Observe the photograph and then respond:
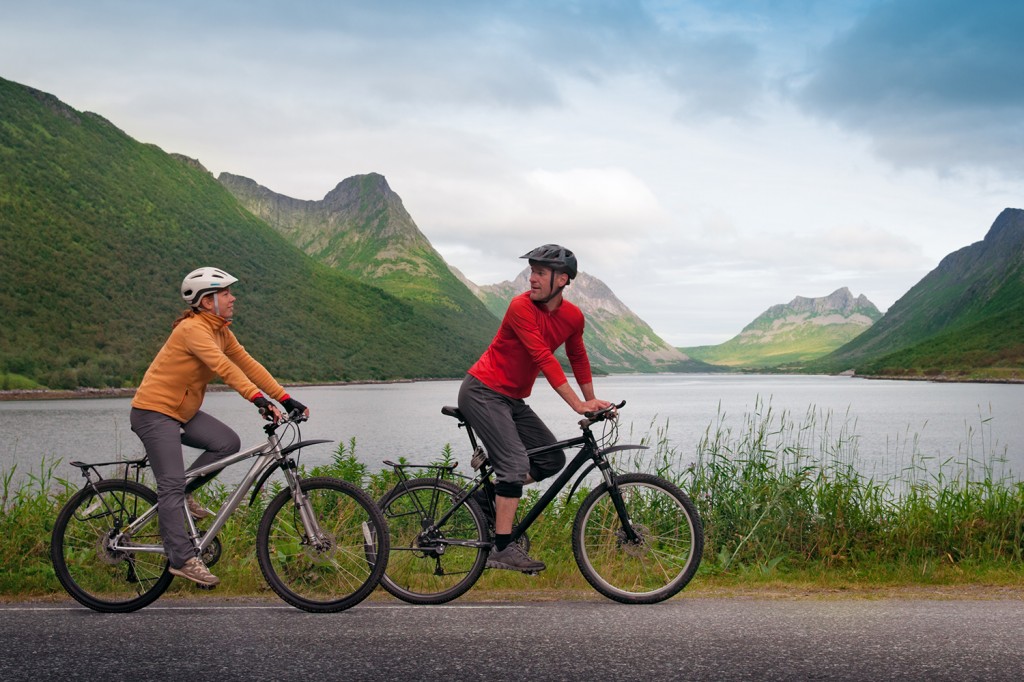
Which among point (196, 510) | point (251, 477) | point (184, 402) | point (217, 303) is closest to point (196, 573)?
point (196, 510)

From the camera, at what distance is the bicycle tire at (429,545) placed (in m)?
6.92

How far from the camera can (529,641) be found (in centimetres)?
556

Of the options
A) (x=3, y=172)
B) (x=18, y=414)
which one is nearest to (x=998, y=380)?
(x=18, y=414)

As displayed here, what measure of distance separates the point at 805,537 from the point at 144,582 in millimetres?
6338

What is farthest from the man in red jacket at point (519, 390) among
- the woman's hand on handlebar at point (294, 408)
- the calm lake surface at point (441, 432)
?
the calm lake surface at point (441, 432)

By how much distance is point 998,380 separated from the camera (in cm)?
17038

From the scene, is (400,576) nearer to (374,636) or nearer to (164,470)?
(374,636)

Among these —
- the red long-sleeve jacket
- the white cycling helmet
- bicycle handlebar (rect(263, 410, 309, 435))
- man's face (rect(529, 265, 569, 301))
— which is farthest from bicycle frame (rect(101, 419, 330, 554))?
man's face (rect(529, 265, 569, 301))

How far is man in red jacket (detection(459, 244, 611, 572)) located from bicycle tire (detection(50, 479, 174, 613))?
270cm

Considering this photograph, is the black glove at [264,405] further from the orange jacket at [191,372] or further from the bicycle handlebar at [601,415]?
the bicycle handlebar at [601,415]

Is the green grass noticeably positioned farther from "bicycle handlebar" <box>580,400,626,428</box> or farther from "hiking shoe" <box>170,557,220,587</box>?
"bicycle handlebar" <box>580,400,626,428</box>

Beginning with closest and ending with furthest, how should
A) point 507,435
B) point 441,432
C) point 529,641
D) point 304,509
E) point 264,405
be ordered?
point 529,641 → point 264,405 → point 304,509 → point 507,435 → point 441,432

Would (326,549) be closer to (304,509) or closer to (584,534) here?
(304,509)

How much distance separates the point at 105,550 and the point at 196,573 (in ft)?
3.05
